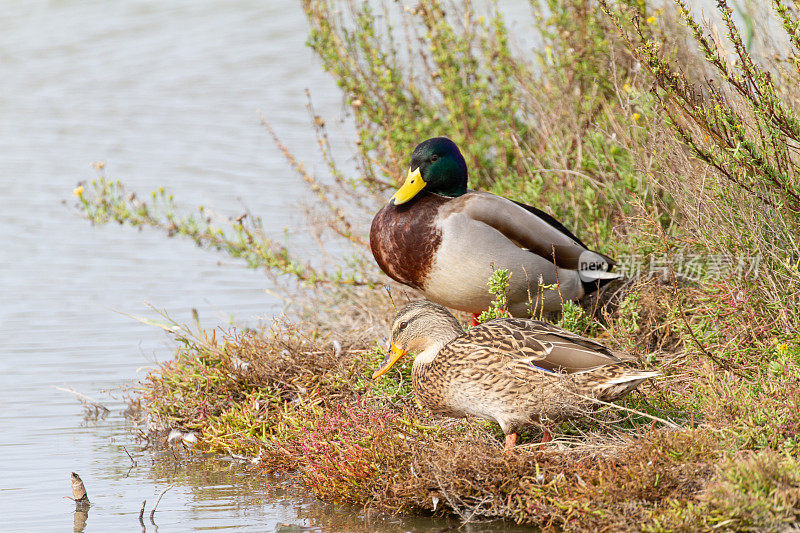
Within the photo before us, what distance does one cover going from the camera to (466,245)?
535 cm

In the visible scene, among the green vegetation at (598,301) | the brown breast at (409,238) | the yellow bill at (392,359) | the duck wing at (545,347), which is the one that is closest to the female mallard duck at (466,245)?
the brown breast at (409,238)

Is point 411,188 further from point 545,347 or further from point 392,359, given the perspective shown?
point 545,347

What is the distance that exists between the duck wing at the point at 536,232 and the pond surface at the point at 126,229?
154 cm

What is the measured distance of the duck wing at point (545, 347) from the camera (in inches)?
167

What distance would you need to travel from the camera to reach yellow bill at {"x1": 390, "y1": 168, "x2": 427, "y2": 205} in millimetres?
5602

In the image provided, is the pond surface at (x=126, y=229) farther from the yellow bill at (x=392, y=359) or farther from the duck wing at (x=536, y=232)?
the duck wing at (x=536, y=232)

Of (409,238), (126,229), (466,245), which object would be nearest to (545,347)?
(466,245)

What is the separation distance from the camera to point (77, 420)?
599 cm

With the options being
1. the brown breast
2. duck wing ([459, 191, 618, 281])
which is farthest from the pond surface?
duck wing ([459, 191, 618, 281])

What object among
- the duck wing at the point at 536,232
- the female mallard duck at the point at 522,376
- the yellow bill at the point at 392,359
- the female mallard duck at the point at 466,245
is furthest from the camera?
the duck wing at the point at 536,232

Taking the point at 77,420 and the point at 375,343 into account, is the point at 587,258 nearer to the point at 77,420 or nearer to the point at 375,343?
the point at 375,343

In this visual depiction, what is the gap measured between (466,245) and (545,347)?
118 centimetres

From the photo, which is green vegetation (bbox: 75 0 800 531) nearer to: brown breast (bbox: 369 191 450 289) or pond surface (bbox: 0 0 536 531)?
pond surface (bbox: 0 0 536 531)

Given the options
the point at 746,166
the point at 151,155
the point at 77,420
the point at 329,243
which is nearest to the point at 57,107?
the point at 151,155
